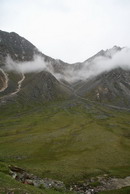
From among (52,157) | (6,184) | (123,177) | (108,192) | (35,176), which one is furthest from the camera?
(52,157)

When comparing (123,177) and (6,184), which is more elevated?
(6,184)

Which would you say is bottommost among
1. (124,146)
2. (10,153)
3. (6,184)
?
(124,146)

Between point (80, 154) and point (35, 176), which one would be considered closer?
point (35, 176)

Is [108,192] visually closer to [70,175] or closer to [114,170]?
[70,175]

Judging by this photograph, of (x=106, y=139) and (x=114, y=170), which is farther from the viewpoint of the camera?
(x=106, y=139)

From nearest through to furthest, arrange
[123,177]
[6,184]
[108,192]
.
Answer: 1. [6,184]
2. [108,192]
3. [123,177]

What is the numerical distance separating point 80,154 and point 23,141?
111 ft

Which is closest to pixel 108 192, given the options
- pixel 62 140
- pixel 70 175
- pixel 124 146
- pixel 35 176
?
pixel 70 175

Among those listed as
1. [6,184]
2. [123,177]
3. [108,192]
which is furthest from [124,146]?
[6,184]

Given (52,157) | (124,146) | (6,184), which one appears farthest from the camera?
(124,146)

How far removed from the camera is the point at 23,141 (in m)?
109

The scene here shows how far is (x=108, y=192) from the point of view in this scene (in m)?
47.5

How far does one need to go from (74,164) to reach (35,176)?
19.0 m

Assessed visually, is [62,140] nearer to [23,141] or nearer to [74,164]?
[23,141]
